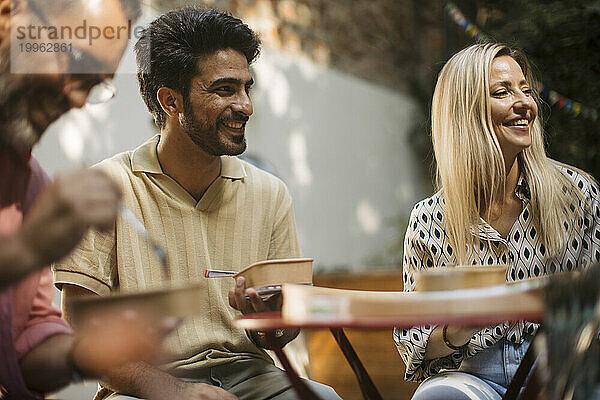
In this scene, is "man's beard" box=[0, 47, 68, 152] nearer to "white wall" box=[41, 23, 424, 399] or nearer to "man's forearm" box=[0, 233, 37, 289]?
"man's forearm" box=[0, 233, 37, 289]

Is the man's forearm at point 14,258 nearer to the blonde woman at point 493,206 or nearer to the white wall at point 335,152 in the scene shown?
the blonde woman at point 493,206

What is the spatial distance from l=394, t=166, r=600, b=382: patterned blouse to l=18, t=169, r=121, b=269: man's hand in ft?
2.99

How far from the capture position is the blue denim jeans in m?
1.67

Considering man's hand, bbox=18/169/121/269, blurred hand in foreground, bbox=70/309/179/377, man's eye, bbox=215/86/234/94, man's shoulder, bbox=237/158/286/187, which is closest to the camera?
man's hand, bbox=18/169/121/269

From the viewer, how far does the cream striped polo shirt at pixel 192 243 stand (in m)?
1.73

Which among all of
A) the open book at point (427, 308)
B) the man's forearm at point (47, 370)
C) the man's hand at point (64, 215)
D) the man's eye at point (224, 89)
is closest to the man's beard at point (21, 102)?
the man's hand at point (64, 215)

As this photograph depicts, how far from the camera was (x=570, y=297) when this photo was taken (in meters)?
1.15

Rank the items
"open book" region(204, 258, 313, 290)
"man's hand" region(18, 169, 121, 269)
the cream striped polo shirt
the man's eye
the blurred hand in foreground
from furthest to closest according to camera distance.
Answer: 1. the man's eye
2. the cream striped polo shirt
3. "open book" region(204, 258, 313, 290)
4. the blurred hand in foreground
5. "man's hand" region(18, 169, 121, 269)

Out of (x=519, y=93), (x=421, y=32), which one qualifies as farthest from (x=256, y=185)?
(x=421, y=32)

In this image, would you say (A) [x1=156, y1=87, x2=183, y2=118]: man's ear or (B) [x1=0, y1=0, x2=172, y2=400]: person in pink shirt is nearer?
(B) [x1=0, y1=0, x2=172, y2=400]: person in pink shirt

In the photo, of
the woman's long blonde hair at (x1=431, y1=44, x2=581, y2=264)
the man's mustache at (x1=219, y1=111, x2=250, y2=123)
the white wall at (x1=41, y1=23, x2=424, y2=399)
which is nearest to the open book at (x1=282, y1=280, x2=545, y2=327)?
the woman's long blonde hair at (x1=431, y1=44, x2=581, y2=264)

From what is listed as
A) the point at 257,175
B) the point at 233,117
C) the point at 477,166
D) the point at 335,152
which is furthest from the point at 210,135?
the point at 335,152

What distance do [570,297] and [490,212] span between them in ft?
2.40

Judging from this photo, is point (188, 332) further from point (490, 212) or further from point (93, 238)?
point (490, 212)
